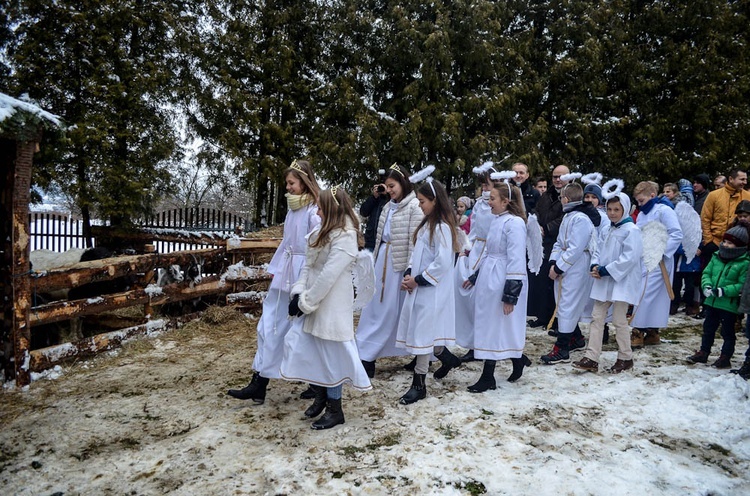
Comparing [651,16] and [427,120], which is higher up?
[651,16]

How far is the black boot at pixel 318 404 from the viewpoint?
432cm

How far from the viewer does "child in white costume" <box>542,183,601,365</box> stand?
5.93m

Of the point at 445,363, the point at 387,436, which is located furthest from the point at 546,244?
the point at 387,436

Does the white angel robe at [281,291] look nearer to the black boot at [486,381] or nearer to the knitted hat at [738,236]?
the black boot at [486,381]

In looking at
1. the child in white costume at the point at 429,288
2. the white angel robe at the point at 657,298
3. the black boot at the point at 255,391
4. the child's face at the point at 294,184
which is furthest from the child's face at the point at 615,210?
the black boot at the point at 255,391

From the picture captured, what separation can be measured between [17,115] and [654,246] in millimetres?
6559

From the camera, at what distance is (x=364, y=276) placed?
448cm

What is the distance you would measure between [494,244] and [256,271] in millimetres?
4471

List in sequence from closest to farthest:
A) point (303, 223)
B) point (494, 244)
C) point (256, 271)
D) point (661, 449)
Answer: point (661, 449) < point (303, 223) < point (494, 244) < point (256, 271)

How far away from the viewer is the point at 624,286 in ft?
17.9

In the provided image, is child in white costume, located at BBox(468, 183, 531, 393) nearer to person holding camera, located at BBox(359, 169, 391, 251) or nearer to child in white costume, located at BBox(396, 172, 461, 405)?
child in white costume, located at BBox(396, 172, 461, 405)

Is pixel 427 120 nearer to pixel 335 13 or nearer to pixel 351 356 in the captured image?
pixel 335 13

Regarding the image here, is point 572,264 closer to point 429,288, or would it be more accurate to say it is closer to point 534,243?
point 534,243

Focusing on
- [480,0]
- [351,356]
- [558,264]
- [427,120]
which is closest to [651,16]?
[480,0]
